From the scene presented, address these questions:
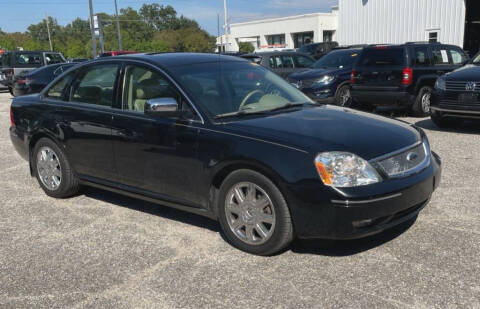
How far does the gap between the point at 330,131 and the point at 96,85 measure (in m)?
2.66

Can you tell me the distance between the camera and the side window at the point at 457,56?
11.7m

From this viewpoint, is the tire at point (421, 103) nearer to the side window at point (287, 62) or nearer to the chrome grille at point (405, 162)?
the side window at point (287, 62)

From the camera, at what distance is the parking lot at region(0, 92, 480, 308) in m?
3.27

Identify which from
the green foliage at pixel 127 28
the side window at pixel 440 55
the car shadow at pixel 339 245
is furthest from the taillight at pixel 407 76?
the green foliage at pixel 127 28

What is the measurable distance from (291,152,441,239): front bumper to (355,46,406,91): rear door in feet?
25.8

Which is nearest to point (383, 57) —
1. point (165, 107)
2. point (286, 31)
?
point (165, 107)

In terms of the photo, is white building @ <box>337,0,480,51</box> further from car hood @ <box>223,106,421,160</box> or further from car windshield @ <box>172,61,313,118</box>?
car hood @ <box>223,106,421,160</box>

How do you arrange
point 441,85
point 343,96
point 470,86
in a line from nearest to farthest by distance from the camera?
1. point 470,86
2. point 441,85
3. point 343,96

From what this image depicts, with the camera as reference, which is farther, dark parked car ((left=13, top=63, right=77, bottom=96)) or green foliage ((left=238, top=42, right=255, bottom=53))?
green foliage ((left=238, top=42, right=255, bottom=53))

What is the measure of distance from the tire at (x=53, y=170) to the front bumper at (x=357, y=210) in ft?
9.76

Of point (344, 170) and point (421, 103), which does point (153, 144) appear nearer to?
point (344, 170)

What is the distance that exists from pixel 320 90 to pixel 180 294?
30.3 ft

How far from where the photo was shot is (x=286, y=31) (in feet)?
197

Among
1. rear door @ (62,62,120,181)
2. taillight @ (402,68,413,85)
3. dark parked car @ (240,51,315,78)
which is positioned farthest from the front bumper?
dark parked car @ (240,51,315,78)
